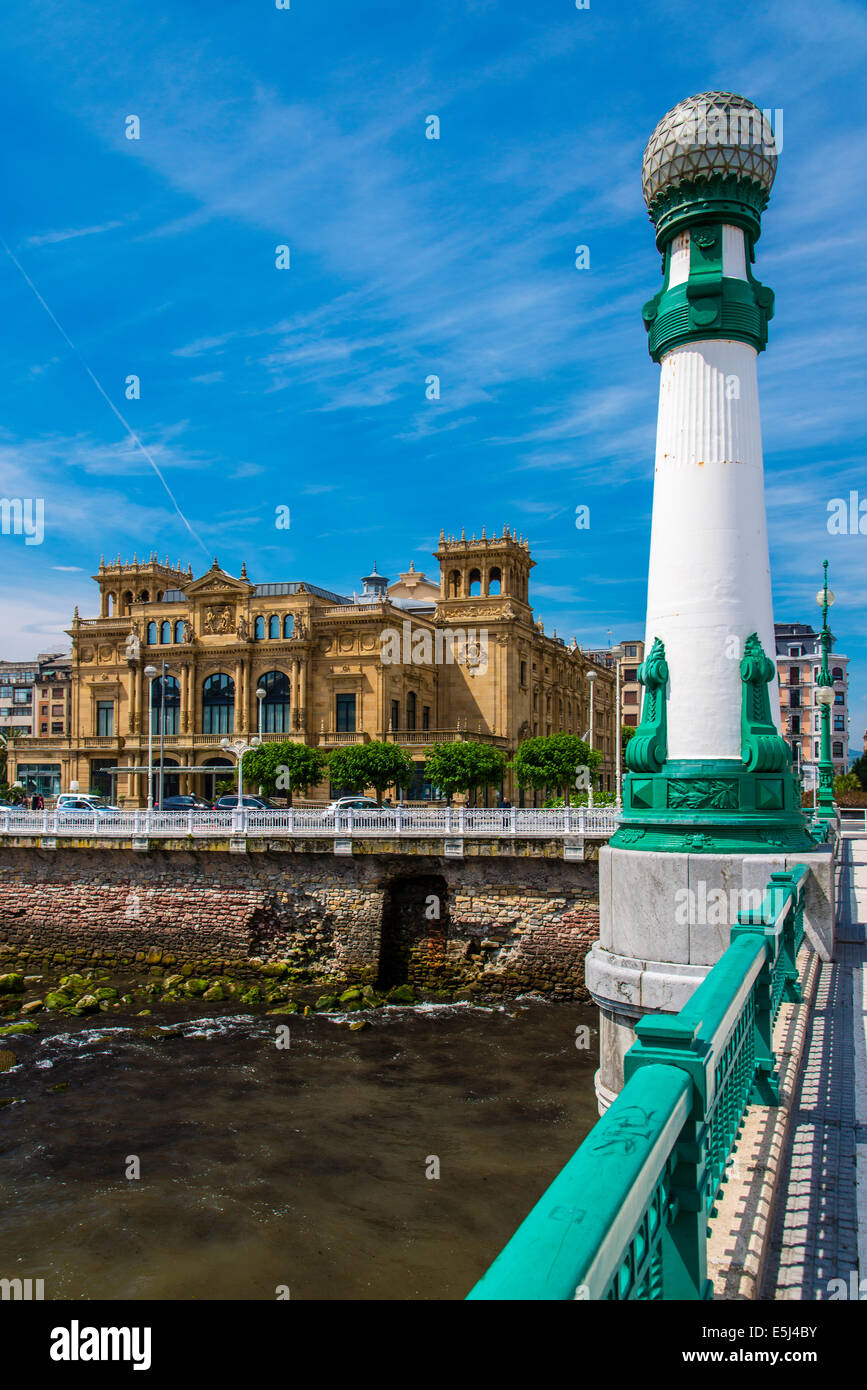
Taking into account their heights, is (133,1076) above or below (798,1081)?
below

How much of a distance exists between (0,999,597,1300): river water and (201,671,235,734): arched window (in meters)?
34.6

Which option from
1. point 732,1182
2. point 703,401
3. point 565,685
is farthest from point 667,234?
point 565,685

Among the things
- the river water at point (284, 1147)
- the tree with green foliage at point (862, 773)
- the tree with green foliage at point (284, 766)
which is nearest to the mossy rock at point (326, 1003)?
the river water at point (284, 1147)

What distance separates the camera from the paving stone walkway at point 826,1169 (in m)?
4.17

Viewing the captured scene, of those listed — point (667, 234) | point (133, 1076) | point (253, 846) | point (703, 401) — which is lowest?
point (133, 1076)

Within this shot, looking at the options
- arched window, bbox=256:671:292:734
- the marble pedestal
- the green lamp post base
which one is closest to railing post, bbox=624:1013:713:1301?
the marble pedestal

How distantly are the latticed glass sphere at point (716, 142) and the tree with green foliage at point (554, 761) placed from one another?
34.8m

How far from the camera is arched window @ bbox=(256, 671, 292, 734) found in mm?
55000

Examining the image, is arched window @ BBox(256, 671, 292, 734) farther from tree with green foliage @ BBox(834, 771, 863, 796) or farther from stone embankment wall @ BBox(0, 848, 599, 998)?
tree with green foliage @ BBox(834, 771, 863, 796)

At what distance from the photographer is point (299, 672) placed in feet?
178

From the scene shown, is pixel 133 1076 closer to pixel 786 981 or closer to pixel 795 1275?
pixel 786 981

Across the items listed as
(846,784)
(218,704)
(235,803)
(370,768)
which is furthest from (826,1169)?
(846,784)

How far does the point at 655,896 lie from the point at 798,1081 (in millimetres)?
3234
